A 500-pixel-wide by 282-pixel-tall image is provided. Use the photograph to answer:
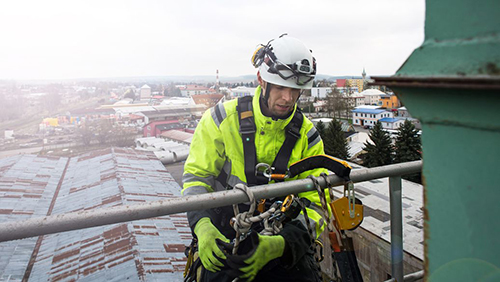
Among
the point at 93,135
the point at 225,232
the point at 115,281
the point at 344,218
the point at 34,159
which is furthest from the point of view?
the point at 93,135

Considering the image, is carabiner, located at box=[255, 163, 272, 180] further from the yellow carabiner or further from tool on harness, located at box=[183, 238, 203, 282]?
tool on harness, located at box=[183, 238, 203, 282]

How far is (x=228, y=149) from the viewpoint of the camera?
7.75 ft

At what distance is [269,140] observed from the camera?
2410mm

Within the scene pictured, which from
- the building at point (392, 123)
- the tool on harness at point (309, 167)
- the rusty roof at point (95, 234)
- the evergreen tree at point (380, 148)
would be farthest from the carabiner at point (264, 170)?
the building at point (392, 123)

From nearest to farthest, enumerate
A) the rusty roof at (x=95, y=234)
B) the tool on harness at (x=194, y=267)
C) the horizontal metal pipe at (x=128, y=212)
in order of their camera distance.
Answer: the horizontal metal pipe at (x=128, y=212)
the tool on harness at (x=194, y=267)
the rusty roof at (x=95, y=234)

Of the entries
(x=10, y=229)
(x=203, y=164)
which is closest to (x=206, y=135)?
(x=203, y=164)

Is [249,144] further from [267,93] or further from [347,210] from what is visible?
[347,210]

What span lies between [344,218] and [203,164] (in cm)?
105

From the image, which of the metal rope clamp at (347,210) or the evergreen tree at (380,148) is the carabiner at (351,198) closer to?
the metal rope clamp at (347,210)

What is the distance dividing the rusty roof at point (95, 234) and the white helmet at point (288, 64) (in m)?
4.00

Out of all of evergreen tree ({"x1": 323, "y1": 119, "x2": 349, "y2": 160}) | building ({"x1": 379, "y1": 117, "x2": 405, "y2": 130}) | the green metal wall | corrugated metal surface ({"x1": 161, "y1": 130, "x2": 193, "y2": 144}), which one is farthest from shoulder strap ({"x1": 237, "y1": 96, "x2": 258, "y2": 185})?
building ({"x1": 379, "y1": 117, "x2": 405, "y2": 130})

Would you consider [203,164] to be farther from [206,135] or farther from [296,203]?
[296,203]

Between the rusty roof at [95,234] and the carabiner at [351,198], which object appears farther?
the rusty roof at [95,234]

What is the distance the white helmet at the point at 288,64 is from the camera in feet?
8.16
